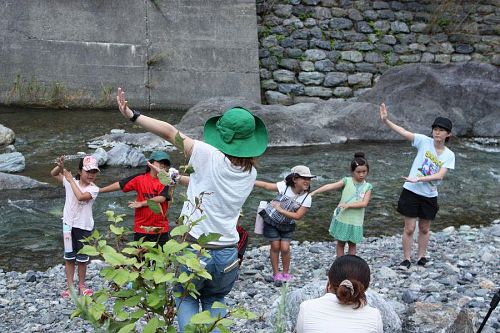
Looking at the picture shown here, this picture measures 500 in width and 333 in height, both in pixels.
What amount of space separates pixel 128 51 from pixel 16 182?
727 cm

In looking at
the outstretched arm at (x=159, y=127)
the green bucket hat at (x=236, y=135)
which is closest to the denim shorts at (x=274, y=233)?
the green bucket hat at (x=236, y=135)

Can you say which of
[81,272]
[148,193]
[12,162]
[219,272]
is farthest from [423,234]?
[12,162]

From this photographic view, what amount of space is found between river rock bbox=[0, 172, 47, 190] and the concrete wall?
18.8ft

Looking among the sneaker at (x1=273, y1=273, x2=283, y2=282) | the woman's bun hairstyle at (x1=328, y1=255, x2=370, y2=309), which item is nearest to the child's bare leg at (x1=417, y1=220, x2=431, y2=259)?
the sneaker at (x1=273, y1=273, x2=283, y2=282)

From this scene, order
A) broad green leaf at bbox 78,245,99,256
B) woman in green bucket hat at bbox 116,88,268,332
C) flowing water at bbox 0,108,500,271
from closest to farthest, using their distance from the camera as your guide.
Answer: broad green leaf at bbox 78,245,99,256 → woman in green bucket hat at bbox 116,88,268,332 → flowing water at bbox 0,108,500,271

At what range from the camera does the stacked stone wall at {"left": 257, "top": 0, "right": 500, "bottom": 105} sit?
708 inches

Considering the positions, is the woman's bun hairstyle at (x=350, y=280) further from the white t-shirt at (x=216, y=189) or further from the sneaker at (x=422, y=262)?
the sneaker at (x=422, y=262)

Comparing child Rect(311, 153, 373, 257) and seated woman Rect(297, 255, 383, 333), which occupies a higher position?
seated woman Rect(297, 255, 383, 333)

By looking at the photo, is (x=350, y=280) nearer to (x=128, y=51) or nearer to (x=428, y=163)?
(x=428, y=163)

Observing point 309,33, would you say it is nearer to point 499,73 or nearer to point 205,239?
point 499,73

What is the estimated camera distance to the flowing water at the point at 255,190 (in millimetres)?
8133

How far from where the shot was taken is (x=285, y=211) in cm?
618

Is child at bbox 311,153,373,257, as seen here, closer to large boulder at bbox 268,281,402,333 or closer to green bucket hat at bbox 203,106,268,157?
large boulder at bbox 268,281,402,333

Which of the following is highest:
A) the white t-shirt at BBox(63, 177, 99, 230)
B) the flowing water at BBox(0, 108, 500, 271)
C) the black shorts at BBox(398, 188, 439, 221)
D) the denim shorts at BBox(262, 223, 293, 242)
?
the white t-shirt at BBox(63, 177, 99, 230)
